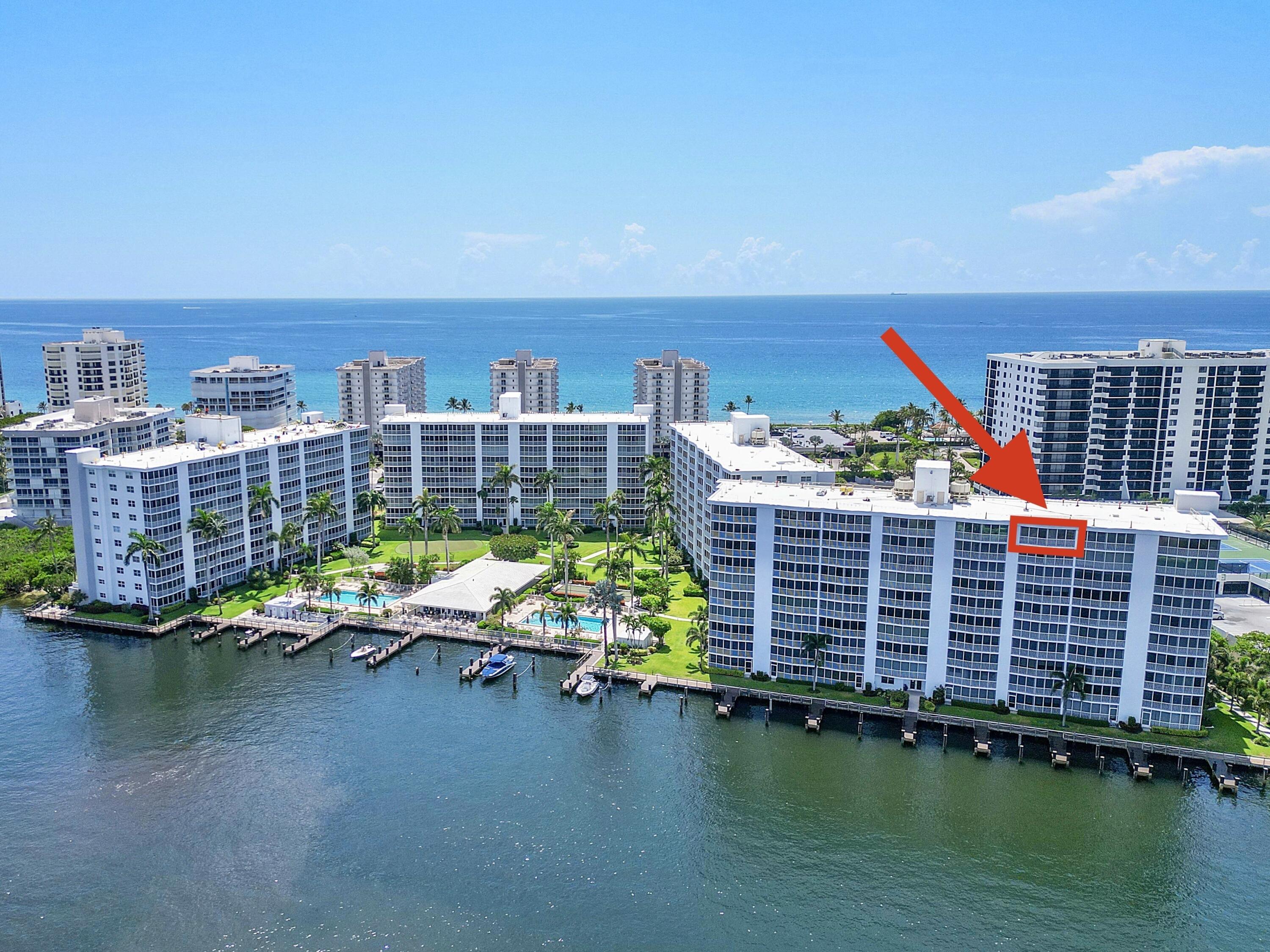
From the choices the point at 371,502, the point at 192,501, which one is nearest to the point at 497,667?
the point at 192,501

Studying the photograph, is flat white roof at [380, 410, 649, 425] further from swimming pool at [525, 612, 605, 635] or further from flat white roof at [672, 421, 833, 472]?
swimming pool at [525, 612, 605, 635]

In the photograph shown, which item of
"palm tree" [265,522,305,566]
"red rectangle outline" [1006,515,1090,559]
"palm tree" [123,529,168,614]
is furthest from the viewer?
"palm tree" [265,522,305,566]

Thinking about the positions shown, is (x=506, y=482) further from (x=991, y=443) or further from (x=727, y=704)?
(x=991, y=443)

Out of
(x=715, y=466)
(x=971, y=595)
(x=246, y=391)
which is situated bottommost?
(x=971, y=595)

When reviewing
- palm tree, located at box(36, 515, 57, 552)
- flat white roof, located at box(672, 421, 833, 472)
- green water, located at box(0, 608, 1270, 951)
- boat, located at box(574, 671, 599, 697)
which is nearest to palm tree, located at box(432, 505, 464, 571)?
flat white roof, located at box(672, 421, 833, 472)

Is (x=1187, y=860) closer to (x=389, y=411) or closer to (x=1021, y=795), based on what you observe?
(x=1021, y=795)
